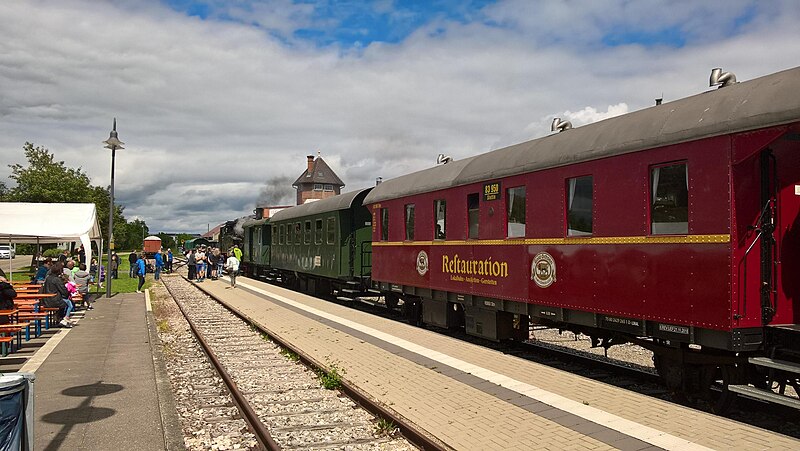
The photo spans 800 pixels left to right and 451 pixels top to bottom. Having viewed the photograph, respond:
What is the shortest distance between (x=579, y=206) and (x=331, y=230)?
38.6 feet

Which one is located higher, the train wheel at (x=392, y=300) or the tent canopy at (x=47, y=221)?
the tent canopy at (x=47, y=221)

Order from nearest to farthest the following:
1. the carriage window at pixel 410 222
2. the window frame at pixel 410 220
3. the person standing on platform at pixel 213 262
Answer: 1. the window frame at pixel 410 220
2. the carriage window at pixel 410 222
3. the person standing on platform at pixel 213 262

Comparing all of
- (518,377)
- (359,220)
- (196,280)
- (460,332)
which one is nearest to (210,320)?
(359,220)

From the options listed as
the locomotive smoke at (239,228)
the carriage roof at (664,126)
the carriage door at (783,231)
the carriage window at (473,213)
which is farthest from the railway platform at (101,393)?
the locomotive smoke at (239,228)

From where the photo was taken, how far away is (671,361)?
742 centimetres

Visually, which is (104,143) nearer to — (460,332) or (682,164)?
(460,332)

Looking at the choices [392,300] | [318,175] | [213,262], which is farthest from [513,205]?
[318,175]

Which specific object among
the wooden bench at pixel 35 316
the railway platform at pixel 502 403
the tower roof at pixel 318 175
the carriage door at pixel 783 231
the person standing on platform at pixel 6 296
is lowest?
the railway platform at pixel 502 403

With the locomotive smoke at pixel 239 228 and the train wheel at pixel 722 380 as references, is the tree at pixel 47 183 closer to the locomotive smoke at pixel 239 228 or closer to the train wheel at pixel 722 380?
the locomotive smoke at pixel 239 228

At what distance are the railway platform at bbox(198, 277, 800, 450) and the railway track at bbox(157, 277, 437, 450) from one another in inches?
15.9

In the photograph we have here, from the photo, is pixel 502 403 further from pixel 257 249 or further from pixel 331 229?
pixel 257 249

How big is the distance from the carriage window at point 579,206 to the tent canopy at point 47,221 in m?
14.4

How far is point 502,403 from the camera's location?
23.8ft

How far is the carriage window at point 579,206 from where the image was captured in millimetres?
8305
